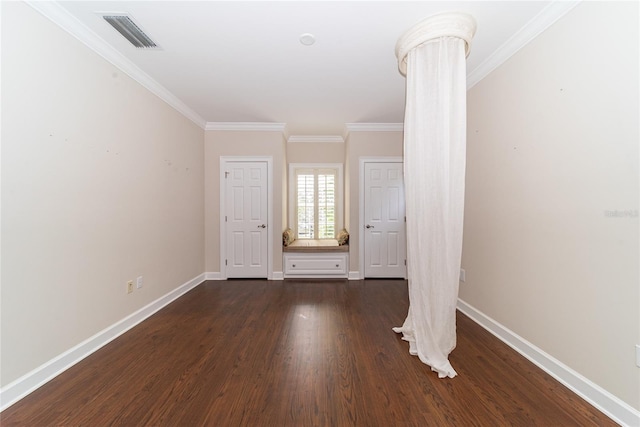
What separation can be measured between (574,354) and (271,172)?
4.07 meters

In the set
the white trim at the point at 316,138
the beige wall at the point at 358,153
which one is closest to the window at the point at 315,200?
the white trim at the point at 316,138

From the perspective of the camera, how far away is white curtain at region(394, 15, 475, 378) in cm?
197

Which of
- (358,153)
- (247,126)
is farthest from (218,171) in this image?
(358,153)

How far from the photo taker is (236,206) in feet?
14.8

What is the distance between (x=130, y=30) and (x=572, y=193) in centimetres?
352

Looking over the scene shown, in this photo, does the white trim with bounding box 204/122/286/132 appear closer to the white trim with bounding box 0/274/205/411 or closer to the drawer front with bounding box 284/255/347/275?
the drawer front with bounding box 284/255/347/275

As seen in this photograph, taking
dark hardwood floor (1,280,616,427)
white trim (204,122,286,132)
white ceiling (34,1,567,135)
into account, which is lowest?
dark hardwood floor (1,280,616,427)

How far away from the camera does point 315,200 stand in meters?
5.52

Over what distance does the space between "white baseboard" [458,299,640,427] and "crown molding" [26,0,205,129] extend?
14.1 ft

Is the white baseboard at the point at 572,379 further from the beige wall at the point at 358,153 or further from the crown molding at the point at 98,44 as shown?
the crown molding at the point at 98,44

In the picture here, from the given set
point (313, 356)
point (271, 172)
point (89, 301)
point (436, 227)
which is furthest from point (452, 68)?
point (89, 301)

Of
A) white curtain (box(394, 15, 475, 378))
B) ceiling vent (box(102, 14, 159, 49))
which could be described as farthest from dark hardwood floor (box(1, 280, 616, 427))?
ceiling vent (box(102, 14, 159, 49))

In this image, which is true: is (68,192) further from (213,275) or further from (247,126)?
(247,126)

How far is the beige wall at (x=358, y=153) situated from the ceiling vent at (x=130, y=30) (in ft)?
9.95
